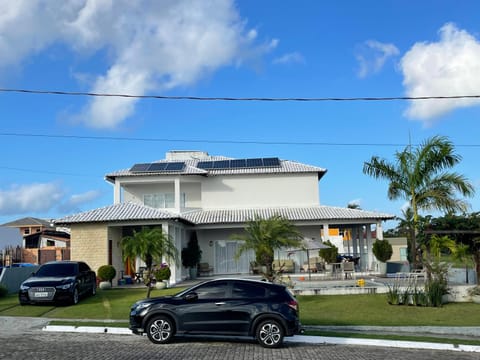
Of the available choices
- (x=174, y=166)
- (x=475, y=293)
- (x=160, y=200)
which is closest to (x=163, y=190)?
(x=160, y=200)

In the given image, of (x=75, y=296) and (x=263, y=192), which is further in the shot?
(x=263, y=192)

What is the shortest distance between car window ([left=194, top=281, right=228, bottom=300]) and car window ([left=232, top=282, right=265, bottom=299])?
0.78 feet

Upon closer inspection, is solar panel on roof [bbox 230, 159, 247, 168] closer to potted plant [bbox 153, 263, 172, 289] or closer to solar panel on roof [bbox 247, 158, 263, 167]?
solar panel on roof [bbox 247, 158, 263, 167]

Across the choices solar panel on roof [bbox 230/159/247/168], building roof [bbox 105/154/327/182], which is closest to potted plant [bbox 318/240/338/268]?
building roof [bbox 105/154/327/182]

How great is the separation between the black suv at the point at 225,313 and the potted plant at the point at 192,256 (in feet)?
65.4

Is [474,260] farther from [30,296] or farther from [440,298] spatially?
[30,296]

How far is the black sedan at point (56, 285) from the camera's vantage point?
1933cm

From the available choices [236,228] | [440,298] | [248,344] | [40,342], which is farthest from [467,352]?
[236,228]

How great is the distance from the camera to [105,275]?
26344 millimetres

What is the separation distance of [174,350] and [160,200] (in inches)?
1006

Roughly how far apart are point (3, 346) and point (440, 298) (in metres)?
14.9

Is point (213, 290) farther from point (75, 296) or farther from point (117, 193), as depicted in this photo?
point (117, 193)

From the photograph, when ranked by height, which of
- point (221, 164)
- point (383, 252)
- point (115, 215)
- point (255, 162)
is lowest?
point (383, 252)

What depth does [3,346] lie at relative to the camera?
11.7 metres
